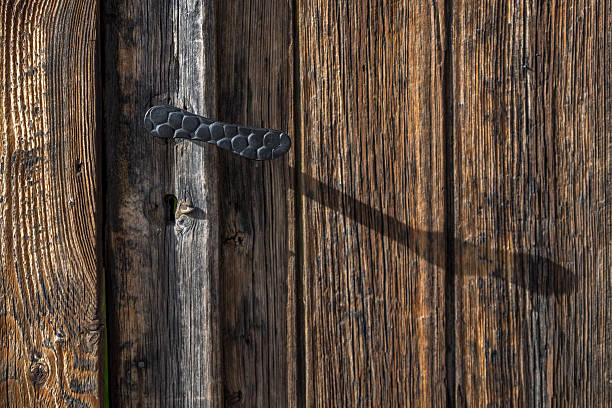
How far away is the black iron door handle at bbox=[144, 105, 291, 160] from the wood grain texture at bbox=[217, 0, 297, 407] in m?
0.12

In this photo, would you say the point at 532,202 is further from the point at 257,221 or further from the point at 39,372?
Answer: the point at 39,372

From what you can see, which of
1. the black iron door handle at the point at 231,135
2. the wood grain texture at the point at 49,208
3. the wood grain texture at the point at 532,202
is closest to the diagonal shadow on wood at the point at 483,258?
the wood grain texture at the point at 532,202

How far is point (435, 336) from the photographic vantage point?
0.77 m

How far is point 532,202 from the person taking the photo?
2.52 ft

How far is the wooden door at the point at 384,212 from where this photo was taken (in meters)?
0.73

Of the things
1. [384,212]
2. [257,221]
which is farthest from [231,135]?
[384,212]

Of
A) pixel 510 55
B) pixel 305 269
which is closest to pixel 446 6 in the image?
pixel 510 55

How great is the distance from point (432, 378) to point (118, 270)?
0.56 meters

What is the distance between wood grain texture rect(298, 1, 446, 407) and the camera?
0.76 m

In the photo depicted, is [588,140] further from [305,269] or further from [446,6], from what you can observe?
[305,269]

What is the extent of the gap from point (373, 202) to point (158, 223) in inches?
14.2

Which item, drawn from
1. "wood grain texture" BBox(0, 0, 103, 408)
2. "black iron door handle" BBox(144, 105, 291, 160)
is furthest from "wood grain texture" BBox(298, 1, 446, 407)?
"wood grain texture" BBox(0, 0, 103, 408)

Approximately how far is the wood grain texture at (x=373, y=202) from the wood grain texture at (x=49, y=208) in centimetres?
35

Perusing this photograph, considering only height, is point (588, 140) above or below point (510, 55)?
below
